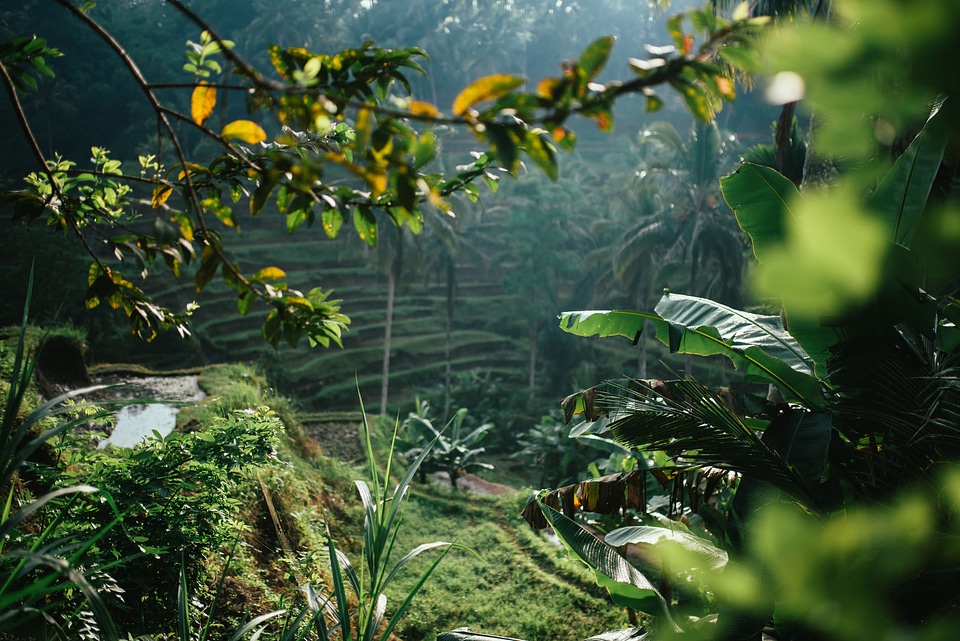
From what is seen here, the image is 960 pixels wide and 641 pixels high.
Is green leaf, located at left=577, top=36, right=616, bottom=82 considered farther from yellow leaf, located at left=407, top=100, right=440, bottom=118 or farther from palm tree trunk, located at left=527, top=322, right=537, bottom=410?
palm tree trunk, located at left=527, top=322, right=537, bottom=410

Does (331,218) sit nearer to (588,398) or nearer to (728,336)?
(588,398)

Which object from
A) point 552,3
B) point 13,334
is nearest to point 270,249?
point 13,334

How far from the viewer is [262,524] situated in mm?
4047

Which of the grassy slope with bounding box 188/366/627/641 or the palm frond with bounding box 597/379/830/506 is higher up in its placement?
the palm frond with bounding box 597/379/830/506

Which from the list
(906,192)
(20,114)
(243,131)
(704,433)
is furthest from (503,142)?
(906,192)

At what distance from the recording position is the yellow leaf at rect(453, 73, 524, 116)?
737 mm

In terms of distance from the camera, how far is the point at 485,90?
75 centimetres

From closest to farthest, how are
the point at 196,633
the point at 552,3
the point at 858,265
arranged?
the point at 858,265
the point at 196,633
the point at 552,3

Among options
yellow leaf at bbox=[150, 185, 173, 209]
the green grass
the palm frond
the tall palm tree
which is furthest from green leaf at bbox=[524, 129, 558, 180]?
the tall palm tree

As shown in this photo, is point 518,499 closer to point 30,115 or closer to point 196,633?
point 196,633

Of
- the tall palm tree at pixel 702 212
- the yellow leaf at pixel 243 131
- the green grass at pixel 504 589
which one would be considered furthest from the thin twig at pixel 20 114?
the tall palm tree at pixel 702 212

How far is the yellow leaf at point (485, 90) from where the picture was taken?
737 millimetres

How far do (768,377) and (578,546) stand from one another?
1080 mm

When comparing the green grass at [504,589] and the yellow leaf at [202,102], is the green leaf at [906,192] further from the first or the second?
the green grass at [504,589]
